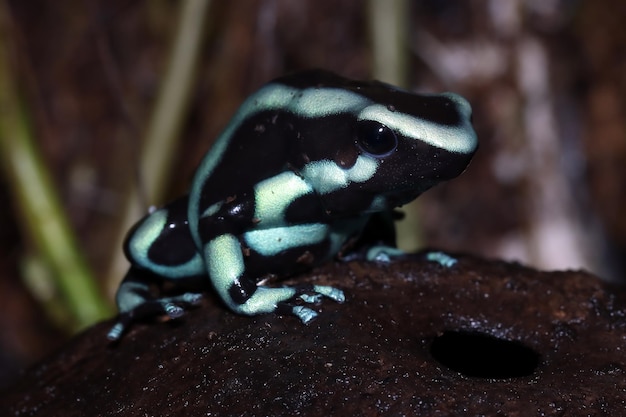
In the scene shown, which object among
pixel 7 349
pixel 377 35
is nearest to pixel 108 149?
pixel 7 349

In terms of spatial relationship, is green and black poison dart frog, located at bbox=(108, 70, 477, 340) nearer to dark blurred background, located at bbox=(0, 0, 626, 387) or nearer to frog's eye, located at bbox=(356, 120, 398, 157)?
frog's eye, located at bbox=(356, 120, 398, 157)

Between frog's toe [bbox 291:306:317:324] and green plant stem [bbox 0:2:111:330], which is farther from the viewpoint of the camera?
green plant stem [bbox 0:2:111:330]

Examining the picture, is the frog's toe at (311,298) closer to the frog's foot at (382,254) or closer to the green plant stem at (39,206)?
the frog's foot at (382,254)

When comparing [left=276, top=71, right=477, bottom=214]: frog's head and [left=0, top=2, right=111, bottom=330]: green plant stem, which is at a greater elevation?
[left=276, top=71, right=477, bottom=214]: frog's head

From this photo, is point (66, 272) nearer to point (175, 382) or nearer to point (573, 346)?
point (175, 382)

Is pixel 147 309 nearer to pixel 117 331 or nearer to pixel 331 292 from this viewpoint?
pixel 117 331

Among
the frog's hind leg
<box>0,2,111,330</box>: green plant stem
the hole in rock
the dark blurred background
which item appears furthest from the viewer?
the dark blurred background

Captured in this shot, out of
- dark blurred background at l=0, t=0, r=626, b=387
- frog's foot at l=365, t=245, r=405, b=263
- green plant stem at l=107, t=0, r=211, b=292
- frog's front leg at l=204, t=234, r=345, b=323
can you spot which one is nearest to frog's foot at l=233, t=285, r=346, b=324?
frog's front leg at l=204, t=234, r=345, b=323
